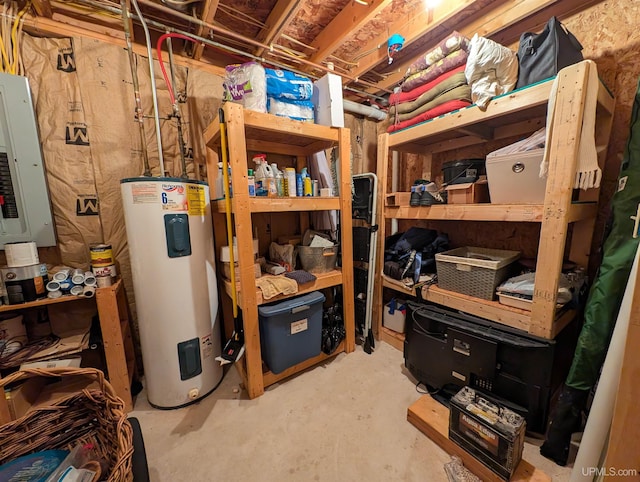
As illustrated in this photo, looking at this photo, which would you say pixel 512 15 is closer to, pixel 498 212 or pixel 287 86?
pixel 498 212

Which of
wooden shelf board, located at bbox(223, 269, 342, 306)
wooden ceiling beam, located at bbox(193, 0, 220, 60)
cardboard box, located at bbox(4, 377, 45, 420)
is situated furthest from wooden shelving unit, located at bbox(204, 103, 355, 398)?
cardboard box, located at bbox(4, 377, 45, 420)

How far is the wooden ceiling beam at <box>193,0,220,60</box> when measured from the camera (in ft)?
4.48

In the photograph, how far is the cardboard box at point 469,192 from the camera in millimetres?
1503

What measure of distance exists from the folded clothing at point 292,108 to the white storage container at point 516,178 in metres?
1.11

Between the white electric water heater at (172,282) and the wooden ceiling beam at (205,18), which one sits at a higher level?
the wooden ceiling beam at (205,18)

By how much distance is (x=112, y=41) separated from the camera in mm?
1526

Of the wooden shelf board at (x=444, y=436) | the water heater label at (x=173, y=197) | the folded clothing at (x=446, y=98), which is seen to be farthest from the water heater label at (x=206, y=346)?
the folded clothing at (x=446, y=98)

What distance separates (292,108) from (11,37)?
151cm

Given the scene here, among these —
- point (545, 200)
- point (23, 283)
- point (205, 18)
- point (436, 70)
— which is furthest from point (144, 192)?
point (545, 200)

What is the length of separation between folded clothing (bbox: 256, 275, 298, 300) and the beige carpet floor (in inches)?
25.2

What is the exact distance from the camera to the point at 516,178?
1300mm

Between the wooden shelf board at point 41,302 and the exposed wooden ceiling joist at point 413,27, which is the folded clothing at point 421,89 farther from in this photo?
the wooden shelf board at point 41,302

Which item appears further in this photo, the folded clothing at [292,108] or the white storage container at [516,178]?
the folded clothing at [292,108]

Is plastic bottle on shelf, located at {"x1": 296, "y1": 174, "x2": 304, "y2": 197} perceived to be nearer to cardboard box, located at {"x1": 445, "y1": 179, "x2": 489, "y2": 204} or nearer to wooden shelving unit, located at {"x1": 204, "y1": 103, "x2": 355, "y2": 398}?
wooden shelving unit, located at {"x1": 204, "y1": 103, "x2": 355, "y2": 398}
